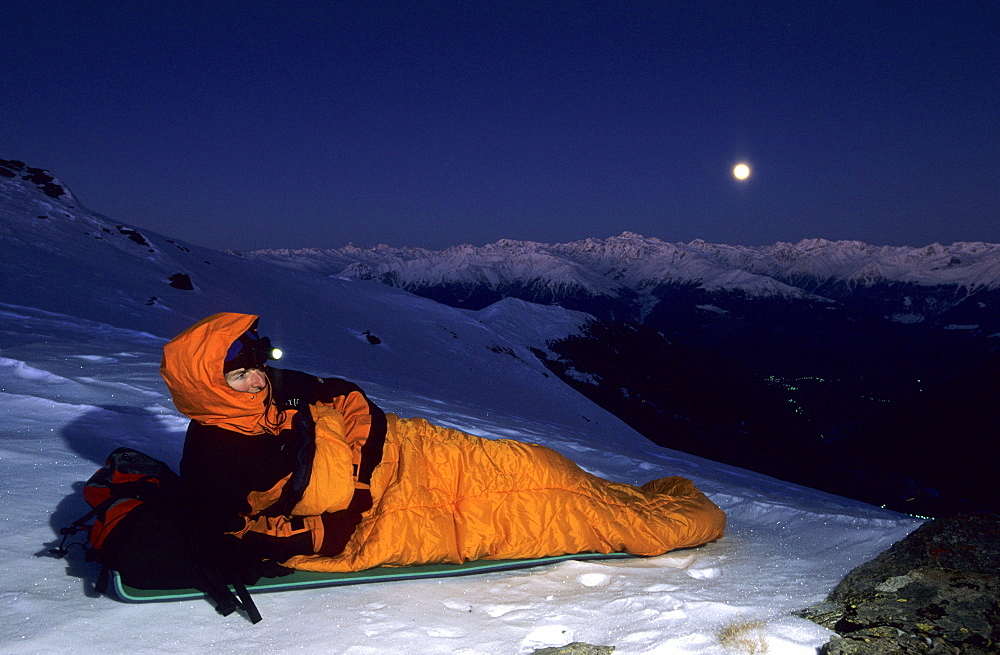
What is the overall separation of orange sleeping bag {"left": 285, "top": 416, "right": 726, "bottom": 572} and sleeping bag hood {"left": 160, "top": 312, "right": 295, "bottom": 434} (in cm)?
46

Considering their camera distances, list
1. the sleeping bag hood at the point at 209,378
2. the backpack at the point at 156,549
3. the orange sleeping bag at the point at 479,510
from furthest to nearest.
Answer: the orange sleeping bag at the point at 479,510
the sleeping bag hood at the point at 209,378
the backpack at the point at 156,549

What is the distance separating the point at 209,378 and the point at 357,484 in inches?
42.1

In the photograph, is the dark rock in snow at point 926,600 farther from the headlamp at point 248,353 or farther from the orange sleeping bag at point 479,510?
the headlamp at point 248,353

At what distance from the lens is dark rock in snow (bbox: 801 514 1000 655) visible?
225cm

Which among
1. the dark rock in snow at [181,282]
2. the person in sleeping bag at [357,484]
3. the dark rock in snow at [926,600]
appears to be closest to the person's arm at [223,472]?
the person in sleeping bag at [357,484]

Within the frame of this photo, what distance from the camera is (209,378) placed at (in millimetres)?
2811

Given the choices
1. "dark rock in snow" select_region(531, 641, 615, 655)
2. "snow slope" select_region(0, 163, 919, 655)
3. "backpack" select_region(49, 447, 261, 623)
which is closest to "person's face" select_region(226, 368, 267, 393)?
"backpack" select_region(49, 447, 261, 623)

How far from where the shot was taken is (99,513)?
2852 millimetres

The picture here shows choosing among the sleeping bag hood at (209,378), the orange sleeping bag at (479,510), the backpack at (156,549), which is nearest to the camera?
the backpack at (156,549)

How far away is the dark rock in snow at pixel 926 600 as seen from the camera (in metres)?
2.25

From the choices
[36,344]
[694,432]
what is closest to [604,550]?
[36,344]

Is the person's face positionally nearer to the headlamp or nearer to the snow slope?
the headlamp

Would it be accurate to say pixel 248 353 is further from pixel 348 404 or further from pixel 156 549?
pixel 156 549

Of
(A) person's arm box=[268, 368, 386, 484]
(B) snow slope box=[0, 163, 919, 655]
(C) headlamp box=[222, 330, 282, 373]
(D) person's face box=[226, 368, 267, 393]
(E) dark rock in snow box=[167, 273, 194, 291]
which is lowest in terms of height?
(B) snow slope box=[0, 163, 919, 655]
